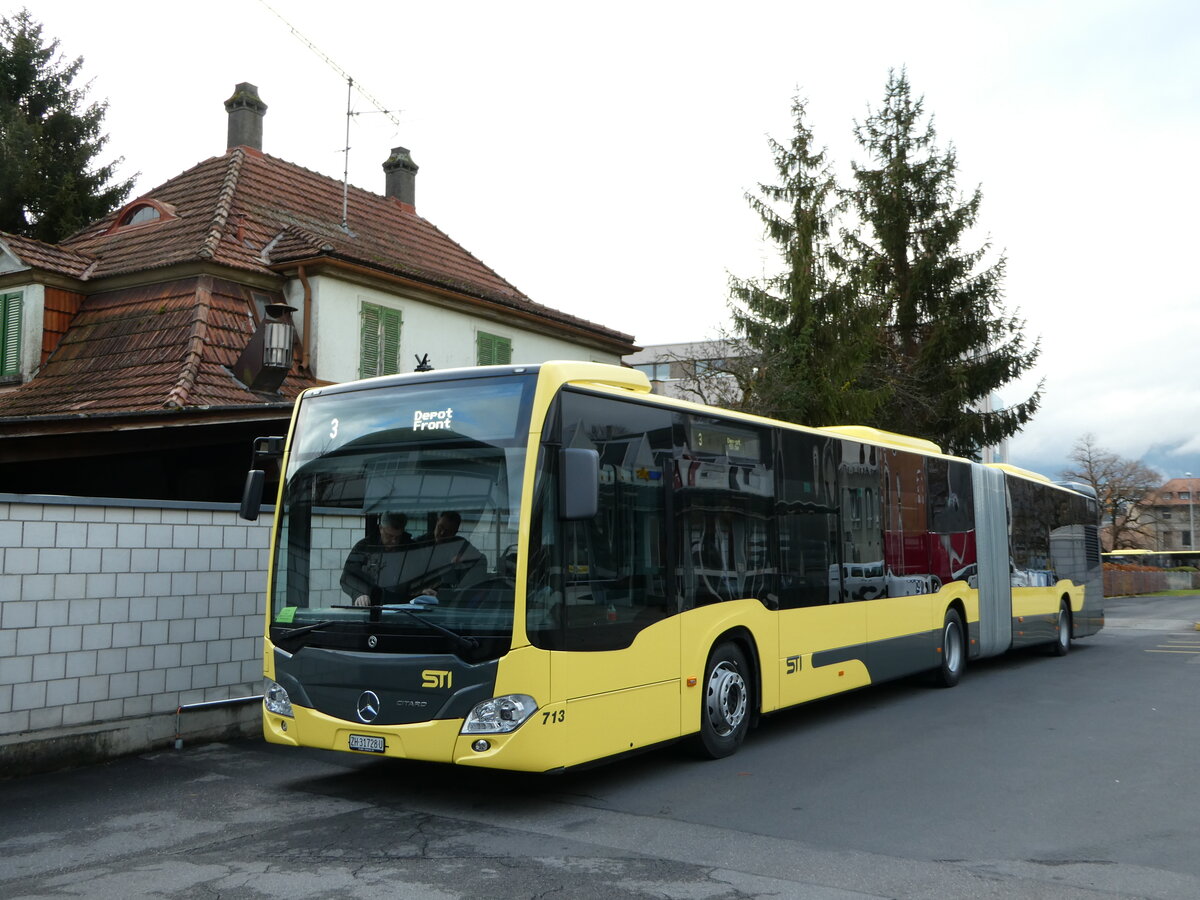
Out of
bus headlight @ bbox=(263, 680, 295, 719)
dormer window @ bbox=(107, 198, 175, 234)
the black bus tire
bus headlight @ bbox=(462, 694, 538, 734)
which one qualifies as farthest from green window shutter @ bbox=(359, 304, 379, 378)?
bus headlight @ bbox=(462, 694, 538, 734)

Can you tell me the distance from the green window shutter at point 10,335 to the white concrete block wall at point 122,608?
11.0 meters

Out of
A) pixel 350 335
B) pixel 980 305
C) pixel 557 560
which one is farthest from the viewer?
pixel 980 305

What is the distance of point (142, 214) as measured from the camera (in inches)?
845

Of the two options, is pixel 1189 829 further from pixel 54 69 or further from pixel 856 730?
pixel 54 69

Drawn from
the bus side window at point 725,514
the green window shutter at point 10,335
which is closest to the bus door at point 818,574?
the bus side window at point 725,514

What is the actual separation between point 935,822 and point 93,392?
14.7 meters

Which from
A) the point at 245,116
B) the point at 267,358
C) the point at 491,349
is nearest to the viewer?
the point at 267,358

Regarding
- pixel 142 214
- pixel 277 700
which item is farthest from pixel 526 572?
pixel 142 214

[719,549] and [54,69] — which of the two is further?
[54,69]

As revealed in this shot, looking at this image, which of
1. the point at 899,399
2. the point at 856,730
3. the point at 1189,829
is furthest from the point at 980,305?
the point at 1189,829

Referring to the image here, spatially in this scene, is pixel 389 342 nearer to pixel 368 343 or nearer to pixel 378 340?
pixel 378 340

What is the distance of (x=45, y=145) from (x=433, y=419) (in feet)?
98.0

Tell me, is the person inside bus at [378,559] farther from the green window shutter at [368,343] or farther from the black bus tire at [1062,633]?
the black bus tire at [1062,633]

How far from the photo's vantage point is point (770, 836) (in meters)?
6.61
